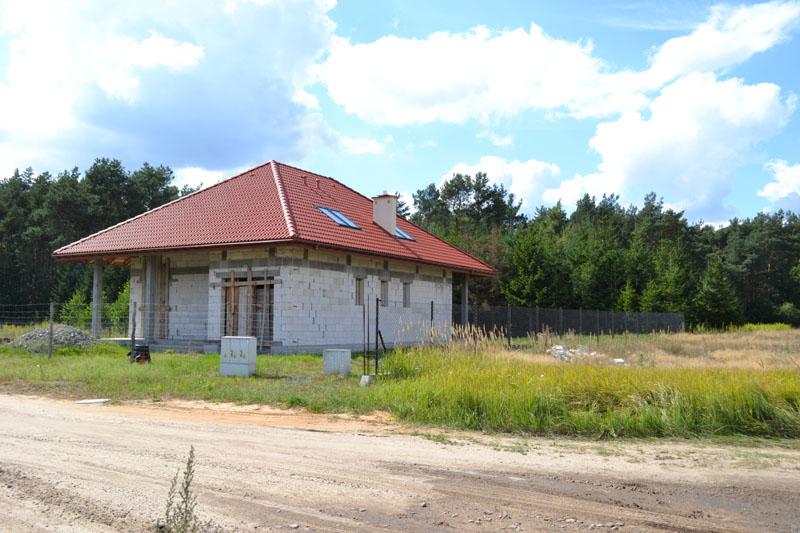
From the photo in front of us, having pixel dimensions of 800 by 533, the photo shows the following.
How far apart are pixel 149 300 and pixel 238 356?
34.6 feet

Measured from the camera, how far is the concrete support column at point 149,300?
24094 millimetres

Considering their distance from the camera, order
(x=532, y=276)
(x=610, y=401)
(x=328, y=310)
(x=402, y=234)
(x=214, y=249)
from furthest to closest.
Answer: (x=532, y=276)
(x=402, y=234)
(x=328, y=310)
(x=214, y=249)
(x=610, y=401)

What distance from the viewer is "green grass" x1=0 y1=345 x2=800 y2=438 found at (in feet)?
29.9

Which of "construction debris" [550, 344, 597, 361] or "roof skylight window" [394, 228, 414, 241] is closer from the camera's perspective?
"construction debris" [550, 344, 597, 361]

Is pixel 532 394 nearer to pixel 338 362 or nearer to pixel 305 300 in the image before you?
pixel 338 362

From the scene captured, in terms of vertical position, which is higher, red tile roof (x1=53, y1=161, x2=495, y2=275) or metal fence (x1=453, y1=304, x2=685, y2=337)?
red tile roof (x1=53, y1=161, x2=495, y2=275)

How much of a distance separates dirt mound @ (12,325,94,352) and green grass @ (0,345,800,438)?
5958 millimetres

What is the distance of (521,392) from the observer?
32.6 ft

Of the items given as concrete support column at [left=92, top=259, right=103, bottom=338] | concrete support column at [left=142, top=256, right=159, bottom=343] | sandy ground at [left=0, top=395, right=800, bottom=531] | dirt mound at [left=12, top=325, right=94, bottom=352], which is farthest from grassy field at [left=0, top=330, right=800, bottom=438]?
concrete support column at [left=92, top=259, right=103, bottom=338]

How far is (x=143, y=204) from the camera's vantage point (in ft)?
189

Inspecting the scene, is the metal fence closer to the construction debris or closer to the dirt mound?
the construction debris

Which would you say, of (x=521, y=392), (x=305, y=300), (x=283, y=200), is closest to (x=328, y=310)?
(x=305, y=300)

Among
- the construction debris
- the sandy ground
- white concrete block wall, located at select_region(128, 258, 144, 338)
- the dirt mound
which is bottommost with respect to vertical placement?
the sandy ground

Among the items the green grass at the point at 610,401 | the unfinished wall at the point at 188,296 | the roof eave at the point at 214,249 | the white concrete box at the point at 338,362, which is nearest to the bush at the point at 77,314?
the roof eave at the point at 214,249
